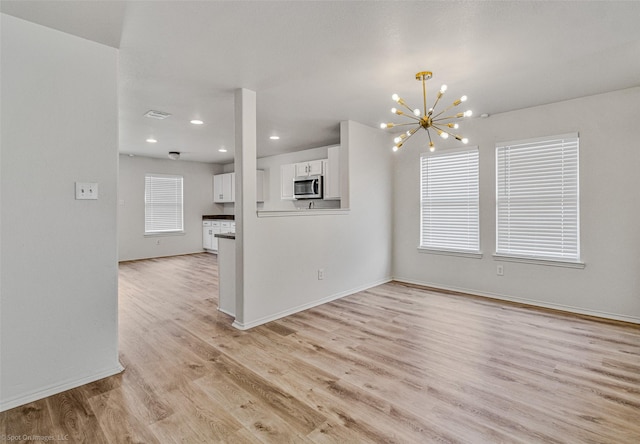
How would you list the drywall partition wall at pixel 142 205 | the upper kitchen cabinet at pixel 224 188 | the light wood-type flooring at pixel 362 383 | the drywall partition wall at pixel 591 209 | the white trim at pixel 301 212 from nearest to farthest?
the light wood-type flooring at pixel 362 383
the drywall partition wall at pixel 591 209
the white trim at pixel 301 212
the drywall partition wall at pixel 142 205
the upper kitchen cabinet at pixel 224 188

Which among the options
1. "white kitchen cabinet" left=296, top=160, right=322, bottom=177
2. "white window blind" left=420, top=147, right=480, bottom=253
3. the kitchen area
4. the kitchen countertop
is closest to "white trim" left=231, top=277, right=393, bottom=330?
the kitchen area

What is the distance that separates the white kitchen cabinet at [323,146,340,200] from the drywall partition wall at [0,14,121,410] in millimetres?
3269

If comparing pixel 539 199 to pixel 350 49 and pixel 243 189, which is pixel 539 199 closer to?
pixel 350 49

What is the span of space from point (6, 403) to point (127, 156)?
21.3 ft

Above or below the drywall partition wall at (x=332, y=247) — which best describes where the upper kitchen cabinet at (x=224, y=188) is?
above

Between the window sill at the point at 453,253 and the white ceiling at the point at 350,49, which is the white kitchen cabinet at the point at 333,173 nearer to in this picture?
the white ceiling at the point at 350,49

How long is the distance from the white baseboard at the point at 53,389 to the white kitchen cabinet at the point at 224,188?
6.29 meters

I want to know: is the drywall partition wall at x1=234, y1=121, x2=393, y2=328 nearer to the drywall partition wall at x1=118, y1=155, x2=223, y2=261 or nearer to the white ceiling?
the white ceiling

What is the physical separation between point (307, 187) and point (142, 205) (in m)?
4.39

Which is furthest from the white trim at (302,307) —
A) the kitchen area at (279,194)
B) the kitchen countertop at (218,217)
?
the kitchen countertop at (218,217)

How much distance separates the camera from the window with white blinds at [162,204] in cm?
780

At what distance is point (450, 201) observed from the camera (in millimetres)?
4754

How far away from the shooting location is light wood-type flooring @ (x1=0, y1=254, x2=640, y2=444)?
1812mm

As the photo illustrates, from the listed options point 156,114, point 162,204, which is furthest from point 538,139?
point 162,204
